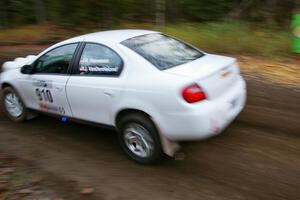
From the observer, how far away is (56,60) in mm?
6277

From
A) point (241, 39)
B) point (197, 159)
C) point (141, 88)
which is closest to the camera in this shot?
point (141, 88)

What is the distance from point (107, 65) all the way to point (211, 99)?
1503 millimetres

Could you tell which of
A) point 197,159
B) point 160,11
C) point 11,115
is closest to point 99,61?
point 197,159

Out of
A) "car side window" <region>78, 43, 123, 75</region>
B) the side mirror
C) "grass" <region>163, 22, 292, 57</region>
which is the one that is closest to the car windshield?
"car side window" <region>78, 43, 123, 75</region>

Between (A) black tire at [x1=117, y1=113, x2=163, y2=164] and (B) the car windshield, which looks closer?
(A) black tire at [x1=117, y1=113, x2=163, y2=164]

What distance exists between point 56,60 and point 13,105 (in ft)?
5.52

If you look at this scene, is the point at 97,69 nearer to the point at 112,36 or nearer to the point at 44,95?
the point at 112,36

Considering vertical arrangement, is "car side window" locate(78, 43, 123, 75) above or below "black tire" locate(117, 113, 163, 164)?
above

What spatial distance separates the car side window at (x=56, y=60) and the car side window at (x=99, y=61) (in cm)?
29

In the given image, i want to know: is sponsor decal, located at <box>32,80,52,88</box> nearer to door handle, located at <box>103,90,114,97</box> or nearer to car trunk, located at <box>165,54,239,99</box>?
door handle, located at <box>103,90,114,97</box>

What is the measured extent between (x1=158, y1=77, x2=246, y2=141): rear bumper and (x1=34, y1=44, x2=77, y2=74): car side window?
6.38ft

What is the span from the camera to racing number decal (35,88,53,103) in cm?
634

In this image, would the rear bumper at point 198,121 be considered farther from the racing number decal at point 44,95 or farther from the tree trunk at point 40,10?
the tree trunk at point 40,10

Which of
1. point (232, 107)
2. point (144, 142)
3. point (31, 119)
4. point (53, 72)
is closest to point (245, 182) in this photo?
point (232, 107)
